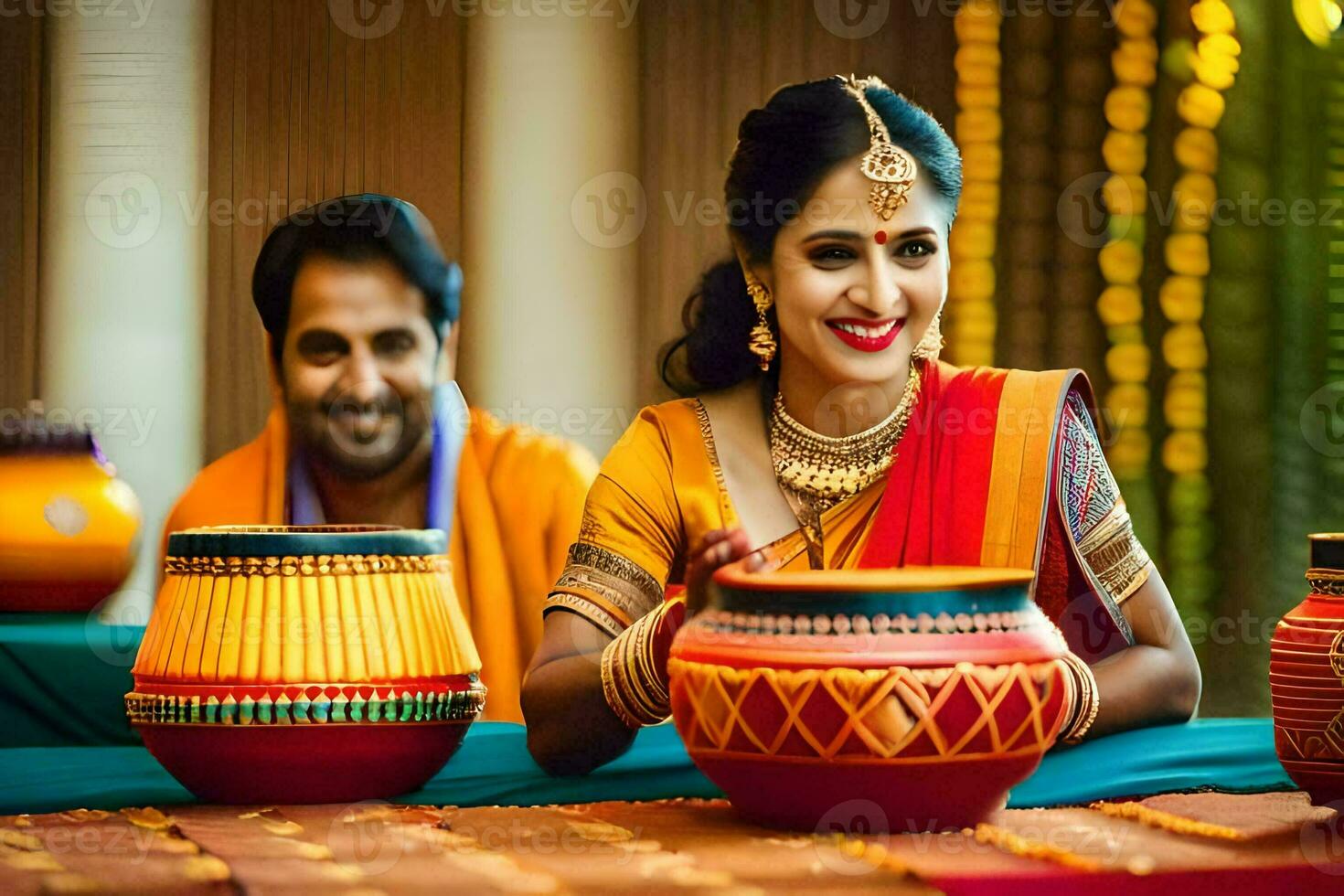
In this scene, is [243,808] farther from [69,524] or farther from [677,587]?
[69,524]

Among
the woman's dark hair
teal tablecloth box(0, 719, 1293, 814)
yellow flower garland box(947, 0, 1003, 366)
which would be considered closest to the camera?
teal tablecloth box(0, 719, 1293, 814)

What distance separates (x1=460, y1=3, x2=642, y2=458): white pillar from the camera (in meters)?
2.66

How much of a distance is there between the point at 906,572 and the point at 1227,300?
2.08 m

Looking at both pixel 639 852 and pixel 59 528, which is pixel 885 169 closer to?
pixel 639 852

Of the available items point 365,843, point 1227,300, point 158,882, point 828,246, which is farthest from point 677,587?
point 1227,300

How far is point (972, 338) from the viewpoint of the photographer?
2926 millimetres

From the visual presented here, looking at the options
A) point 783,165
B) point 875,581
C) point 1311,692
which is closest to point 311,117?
point 783,165

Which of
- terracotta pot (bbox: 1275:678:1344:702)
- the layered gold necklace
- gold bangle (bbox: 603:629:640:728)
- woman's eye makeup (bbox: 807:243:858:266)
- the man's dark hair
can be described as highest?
the man's dark hair

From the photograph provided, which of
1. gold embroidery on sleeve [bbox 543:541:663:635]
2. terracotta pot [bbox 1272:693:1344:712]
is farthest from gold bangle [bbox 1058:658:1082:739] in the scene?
gold embroidery on sleeve [bbox 543:541:663:635]

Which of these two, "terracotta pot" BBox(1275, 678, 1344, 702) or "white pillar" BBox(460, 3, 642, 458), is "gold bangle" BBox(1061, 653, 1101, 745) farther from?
"white pillar" BBox(460, 3, 642, 458)

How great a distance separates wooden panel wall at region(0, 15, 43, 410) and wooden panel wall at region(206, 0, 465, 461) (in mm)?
278

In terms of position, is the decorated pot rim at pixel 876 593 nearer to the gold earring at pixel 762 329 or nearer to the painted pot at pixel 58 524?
the gold earring at pixel 762 329

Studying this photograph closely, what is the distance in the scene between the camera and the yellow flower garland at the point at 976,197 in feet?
9.48

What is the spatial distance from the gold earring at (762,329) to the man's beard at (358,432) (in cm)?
81
